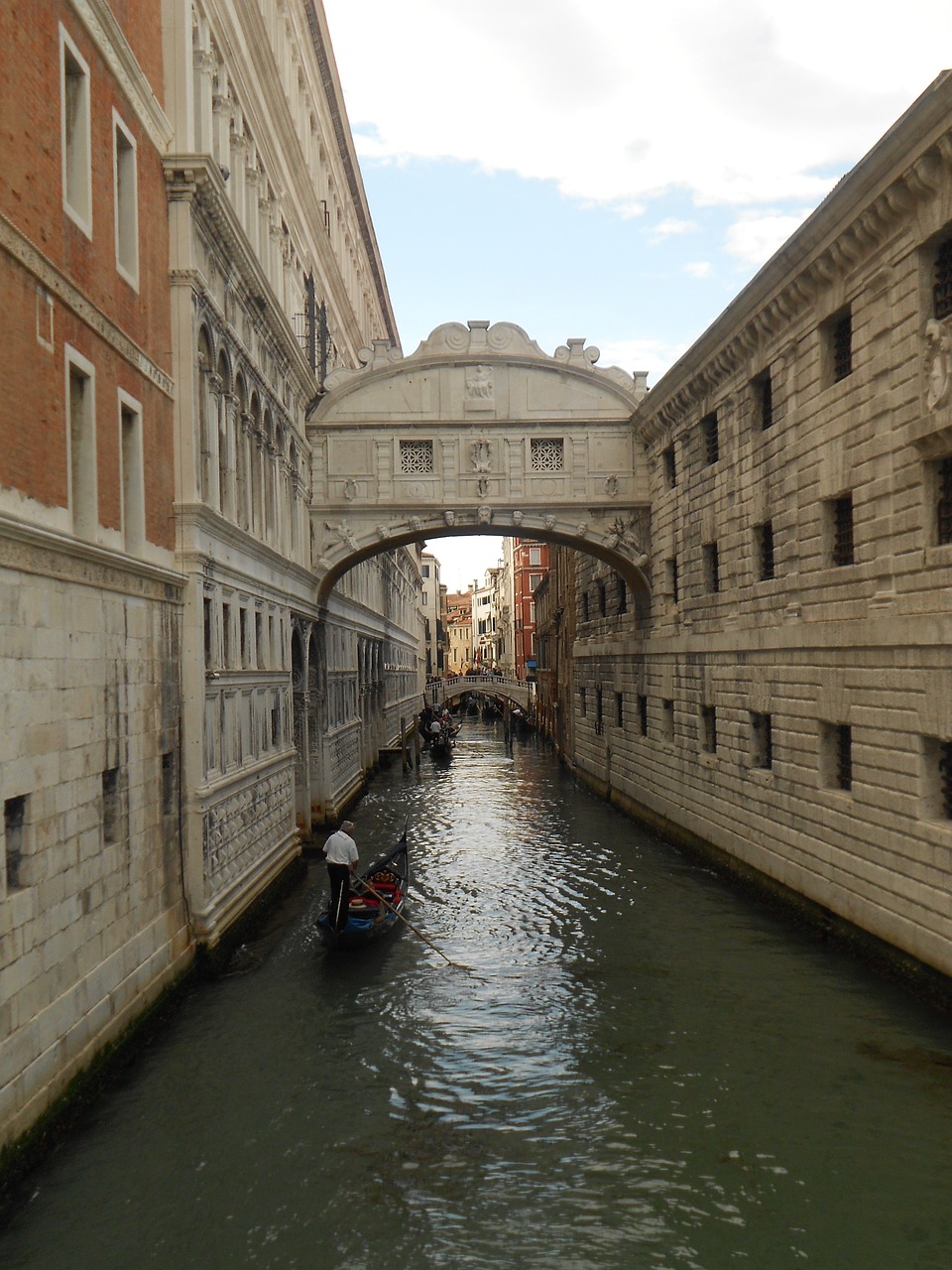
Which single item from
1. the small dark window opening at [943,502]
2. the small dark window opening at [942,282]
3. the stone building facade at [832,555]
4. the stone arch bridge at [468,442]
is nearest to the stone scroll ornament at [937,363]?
the stone building facade at [832,555]

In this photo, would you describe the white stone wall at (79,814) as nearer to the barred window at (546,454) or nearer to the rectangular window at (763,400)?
the rectangular window at (763,400)

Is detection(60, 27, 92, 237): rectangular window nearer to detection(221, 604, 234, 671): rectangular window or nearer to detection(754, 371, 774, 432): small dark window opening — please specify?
detection(221, 604, 234, 671): rectangular window

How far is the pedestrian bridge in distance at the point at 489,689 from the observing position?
181ft

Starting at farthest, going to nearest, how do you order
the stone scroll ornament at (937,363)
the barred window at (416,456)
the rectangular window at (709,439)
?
the barred window at (416,456) < the rectangular window at (709,439) < the stone scroll ornament at (937,363)

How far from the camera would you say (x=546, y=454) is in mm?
21328

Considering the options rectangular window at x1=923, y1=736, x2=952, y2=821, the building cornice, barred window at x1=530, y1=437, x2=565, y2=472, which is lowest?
rectangular window at x1=923, y1=736, x2=952, y2=821

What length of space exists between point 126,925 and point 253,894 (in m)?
4.99

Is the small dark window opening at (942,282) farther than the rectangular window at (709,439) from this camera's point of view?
No

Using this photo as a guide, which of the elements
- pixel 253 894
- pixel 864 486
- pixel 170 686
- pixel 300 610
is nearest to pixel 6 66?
pixel 170 686

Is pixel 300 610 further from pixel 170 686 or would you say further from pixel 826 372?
pixel 826 372

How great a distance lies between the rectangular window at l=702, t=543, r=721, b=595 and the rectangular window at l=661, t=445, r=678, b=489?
205 cm

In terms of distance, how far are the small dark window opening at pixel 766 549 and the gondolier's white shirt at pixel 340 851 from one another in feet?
23.1

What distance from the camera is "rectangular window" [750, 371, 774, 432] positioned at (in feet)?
51.2

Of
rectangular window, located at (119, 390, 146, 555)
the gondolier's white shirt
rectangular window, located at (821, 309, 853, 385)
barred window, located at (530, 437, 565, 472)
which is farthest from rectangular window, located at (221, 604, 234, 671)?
barred window, located at (530, 437, 565, 472)
